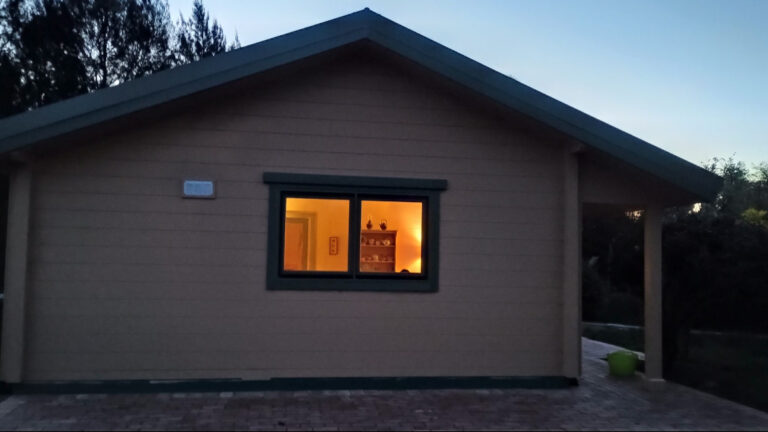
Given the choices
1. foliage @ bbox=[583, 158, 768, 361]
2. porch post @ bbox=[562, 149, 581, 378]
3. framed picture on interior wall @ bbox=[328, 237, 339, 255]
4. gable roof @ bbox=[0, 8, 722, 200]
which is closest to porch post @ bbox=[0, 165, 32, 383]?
gable roof @ bbox=[0, 8, 722, 200]

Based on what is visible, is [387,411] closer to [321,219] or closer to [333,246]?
[333,246]

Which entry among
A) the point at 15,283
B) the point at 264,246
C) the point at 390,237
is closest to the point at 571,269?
the point at 390,237

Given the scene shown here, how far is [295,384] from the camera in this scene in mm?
8867

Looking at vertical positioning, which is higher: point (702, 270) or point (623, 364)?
point (702, 270)

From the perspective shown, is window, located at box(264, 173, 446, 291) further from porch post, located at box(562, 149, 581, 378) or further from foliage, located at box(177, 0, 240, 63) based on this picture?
foliage, located at box(177, 0, 240, 63)

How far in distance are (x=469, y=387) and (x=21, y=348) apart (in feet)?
16.0

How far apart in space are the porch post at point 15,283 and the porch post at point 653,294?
23.1ft

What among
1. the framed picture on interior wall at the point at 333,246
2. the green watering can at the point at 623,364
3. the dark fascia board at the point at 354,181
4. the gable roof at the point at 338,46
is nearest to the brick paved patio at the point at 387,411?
the green watering can at the point at 623,364

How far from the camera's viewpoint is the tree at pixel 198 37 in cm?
1992

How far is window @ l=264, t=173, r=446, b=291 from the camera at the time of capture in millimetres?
8945

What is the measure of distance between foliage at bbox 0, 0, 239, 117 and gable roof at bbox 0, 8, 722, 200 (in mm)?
9193

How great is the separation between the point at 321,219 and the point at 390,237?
2.72 feet

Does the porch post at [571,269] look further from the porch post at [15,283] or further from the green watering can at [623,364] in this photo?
the porch post at [15,283]

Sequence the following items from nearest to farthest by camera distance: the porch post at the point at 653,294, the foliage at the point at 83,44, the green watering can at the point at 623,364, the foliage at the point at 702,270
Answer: the porch post at the point at 653,294
the green watering can at the point at 623,364
the foliage at the point at 702,270
the foliage at the point at 83,44
